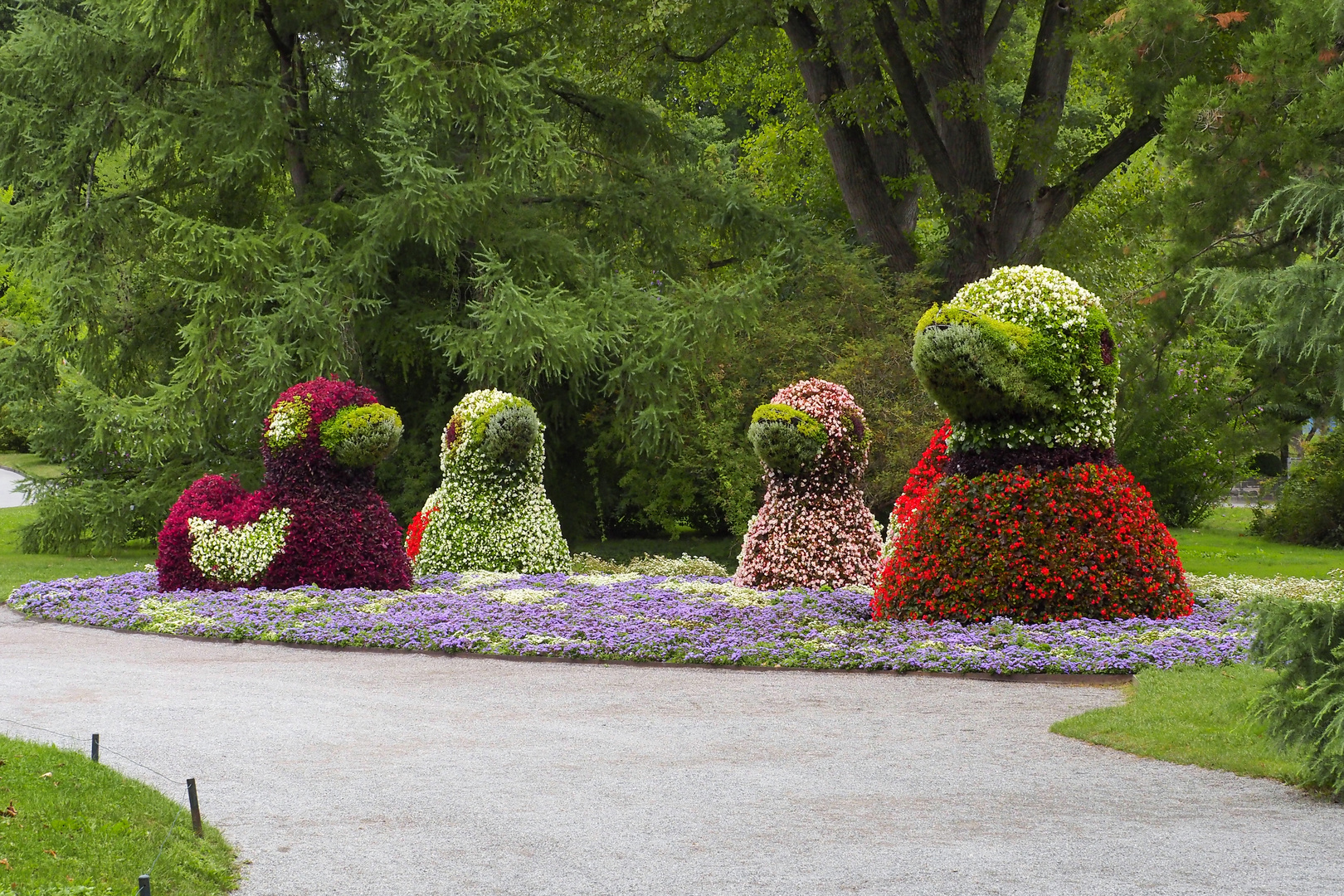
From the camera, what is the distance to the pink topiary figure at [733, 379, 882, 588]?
41.3 feet

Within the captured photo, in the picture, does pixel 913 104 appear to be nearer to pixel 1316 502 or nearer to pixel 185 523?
pixel 1316 502

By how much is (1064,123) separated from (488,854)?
2082cm

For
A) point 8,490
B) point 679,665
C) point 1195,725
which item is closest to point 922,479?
point 679,665

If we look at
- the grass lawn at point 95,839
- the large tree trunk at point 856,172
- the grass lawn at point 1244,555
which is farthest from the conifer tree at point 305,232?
the grass lawn at point 95,839

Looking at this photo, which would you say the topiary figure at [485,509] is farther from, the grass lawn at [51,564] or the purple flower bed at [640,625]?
the grass lawn at [51,564]

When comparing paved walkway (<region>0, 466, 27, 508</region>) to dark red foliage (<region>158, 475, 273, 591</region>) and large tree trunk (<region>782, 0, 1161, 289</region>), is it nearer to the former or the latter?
dark red foliage (<region>158, 475, 273, 591</region>)

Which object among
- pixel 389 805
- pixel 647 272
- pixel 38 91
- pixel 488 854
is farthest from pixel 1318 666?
pixel 38 91

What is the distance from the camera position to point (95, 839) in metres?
5.18

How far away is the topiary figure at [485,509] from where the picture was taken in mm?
14297

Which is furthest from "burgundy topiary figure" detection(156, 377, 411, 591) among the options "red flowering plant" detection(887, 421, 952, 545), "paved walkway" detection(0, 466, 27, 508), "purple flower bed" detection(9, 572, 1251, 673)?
"paved walkway" detection(0, 466, 27, 508)

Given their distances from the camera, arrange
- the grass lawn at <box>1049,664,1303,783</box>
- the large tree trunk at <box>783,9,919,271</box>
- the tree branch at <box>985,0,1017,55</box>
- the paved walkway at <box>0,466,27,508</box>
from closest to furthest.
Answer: the grass lawn at <box>1049,664,1303,783</box> → the tree branch at <box>985,0,1017,55</box> → the large tree trunk at <box>783,9,919,271</box> → the paved walkway at <box>0,466,27,508</box>

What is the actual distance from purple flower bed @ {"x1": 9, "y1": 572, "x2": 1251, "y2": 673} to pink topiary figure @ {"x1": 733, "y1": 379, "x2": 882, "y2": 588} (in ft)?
1.06

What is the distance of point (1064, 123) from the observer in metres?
23.7

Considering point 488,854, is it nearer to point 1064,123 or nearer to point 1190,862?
point 1190,862
